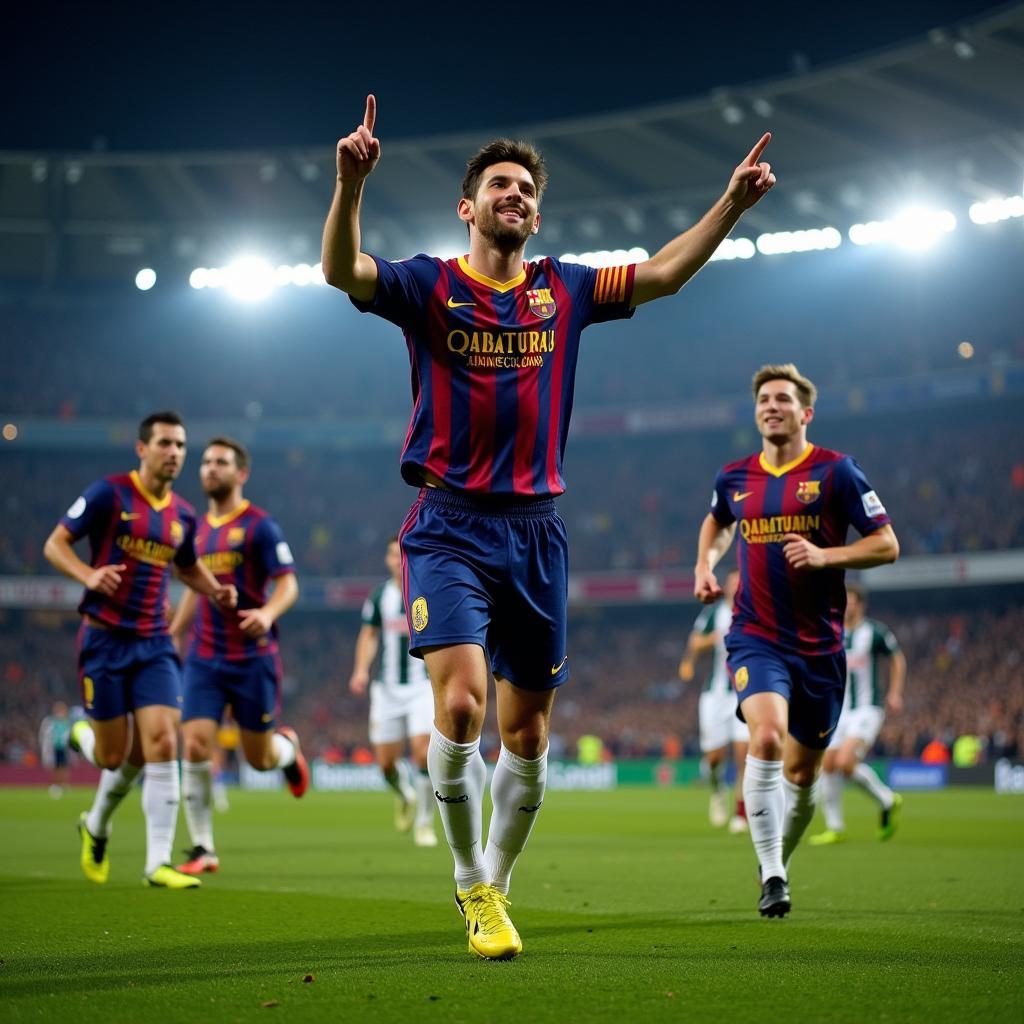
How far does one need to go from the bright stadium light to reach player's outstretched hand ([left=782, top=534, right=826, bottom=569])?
4288cm

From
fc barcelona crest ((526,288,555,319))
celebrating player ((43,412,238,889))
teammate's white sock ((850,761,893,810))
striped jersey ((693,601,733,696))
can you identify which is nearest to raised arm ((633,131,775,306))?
fc barcelona crest ((526,288,555,319))

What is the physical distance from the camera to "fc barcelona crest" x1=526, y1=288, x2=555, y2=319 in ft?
17.3

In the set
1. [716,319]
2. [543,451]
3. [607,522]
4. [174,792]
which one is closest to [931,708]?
[607,522]

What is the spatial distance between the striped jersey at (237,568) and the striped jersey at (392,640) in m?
3.86

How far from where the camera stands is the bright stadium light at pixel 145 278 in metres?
47.0

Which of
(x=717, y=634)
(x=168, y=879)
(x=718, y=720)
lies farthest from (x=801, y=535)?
(x=718, y=720)

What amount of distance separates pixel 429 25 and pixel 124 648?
26465mm

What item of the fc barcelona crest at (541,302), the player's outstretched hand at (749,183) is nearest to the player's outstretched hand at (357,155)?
the fc barcelona crest at (541,302)

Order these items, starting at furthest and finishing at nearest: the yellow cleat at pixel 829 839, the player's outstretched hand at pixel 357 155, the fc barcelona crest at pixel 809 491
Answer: the yellow cleat at pixel 829 839 → the fc barcelona crest at pixel 809 491 → the player's outstretched hand at pixel 357 155

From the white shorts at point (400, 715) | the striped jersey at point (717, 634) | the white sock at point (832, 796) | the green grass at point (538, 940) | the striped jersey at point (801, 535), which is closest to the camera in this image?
the green grass at point (538, 940)

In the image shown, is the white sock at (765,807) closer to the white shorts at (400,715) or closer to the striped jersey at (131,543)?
the striped jersey at (131,543)

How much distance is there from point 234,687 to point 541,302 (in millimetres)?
5332

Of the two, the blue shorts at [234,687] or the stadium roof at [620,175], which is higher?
the stadium roof at [620,175]

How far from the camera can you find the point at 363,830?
51.4ft
